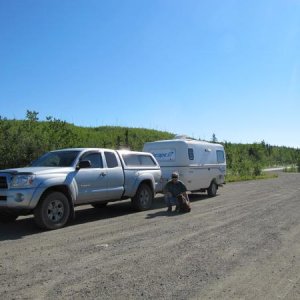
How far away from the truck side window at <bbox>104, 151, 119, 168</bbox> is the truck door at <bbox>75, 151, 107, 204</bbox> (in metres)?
0.29

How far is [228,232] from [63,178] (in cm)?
410

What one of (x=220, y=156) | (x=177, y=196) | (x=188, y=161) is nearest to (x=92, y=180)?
(x=177, y=196)

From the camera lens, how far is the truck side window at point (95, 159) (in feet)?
40.6

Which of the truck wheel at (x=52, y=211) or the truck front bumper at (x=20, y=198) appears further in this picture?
the truck wheel at (x=52, y=211)

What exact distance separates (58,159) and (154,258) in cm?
Result: 537

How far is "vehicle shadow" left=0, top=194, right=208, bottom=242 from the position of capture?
10.2 m

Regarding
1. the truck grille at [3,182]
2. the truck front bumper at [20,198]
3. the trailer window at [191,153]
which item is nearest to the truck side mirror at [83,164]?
the truck front bumper at [20,198]

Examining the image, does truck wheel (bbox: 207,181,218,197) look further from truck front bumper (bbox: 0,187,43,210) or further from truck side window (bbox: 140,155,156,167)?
truck front bumper (bbox: 0,187,43,210)

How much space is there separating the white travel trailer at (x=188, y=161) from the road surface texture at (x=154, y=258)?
16.1 feet

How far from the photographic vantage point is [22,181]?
10.3 metres

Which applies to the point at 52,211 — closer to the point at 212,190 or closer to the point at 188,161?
the point at 188,161

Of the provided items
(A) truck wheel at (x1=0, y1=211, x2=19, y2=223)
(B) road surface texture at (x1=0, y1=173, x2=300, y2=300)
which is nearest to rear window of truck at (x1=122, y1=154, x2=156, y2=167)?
(B) road surface texture at (x1=0, y1=173, x2=300, y2=300)

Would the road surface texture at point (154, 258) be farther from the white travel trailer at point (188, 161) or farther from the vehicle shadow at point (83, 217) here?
the white travel trailer at point (188, 161)

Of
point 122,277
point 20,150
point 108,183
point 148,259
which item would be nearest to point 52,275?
point 122,277
